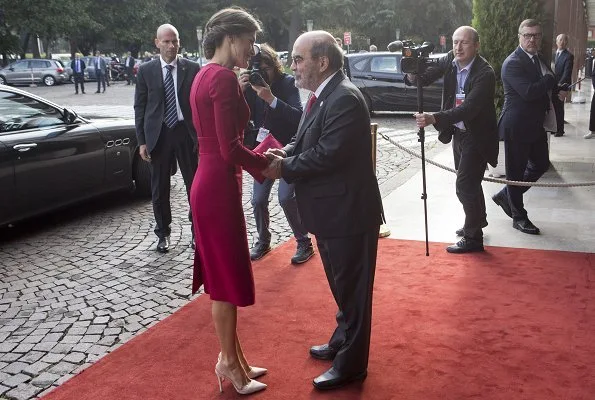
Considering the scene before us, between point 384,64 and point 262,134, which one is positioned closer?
point 262,134

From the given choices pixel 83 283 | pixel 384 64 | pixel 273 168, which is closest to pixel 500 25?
pixel 384 64

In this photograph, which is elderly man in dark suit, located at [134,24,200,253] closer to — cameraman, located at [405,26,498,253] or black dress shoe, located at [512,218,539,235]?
cameraman, located at [405,26,498,253]

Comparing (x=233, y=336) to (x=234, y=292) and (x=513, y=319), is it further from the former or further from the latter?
(x=513, y=319)

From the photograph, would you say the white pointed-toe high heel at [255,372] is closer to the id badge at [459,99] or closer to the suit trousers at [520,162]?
the id badge at [459,99]

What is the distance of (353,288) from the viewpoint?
11.2ft

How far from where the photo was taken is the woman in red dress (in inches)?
125

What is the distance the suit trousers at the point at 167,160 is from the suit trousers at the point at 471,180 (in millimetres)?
2335

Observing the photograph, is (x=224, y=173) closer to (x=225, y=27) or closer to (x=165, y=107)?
(x=225, y=27)

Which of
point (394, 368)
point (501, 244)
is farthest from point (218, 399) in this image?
point (501, 244)

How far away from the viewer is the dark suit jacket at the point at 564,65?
1227 centimetres

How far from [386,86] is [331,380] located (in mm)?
13761

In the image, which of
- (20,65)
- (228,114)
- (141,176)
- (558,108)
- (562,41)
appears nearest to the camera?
(228,114)

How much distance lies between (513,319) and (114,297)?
9.33ft

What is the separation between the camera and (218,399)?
3.38 m
